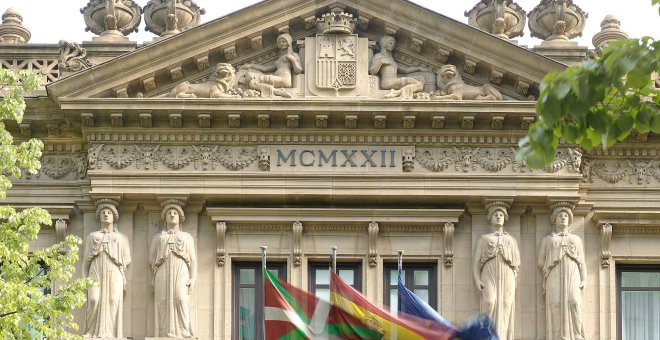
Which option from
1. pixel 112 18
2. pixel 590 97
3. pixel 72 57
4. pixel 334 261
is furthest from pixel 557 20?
pixel 590 97

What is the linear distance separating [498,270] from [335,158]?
12.0 feet

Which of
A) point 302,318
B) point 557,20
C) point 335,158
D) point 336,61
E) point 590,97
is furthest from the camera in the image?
point 557,20

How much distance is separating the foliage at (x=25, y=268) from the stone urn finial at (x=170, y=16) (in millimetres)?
5103

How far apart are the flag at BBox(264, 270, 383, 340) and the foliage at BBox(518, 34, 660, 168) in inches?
524

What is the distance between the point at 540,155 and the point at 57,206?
18.9 meters

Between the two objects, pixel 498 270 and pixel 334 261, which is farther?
pixel 498 270

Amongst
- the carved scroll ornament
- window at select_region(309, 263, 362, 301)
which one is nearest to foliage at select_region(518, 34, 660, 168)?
the carved scroll ornament

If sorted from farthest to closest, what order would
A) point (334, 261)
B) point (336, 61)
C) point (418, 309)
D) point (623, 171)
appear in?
1. point (623, 171)
2. point (336, 61)
3. point (334, 261)
4. point (418, 309)

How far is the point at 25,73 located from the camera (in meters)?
31.5

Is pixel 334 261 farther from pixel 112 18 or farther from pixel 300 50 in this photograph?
pixel 112 18

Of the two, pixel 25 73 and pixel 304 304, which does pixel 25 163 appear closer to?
pixel 25 73

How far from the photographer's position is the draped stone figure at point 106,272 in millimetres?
34188

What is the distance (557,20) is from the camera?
3625cm

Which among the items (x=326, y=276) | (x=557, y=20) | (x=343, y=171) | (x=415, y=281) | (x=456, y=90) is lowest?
(x=415, y=281)
